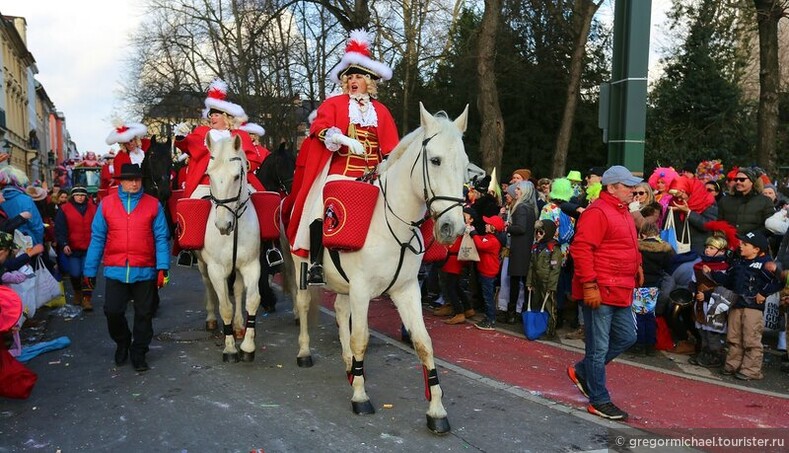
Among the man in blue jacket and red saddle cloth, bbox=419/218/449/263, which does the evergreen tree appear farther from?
the man in blue jacket

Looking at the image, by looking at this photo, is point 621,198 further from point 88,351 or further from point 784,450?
point 88,351

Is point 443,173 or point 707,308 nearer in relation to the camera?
point 443,173

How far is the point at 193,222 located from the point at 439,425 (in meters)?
3.71

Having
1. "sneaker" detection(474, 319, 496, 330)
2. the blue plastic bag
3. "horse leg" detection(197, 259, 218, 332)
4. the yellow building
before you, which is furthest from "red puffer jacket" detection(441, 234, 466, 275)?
the yellow building

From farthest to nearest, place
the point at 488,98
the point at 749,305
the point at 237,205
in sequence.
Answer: the point at 488,98, the point at 237,205, the point at 749,305

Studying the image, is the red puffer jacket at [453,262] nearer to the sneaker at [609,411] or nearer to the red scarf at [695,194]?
the red scarf at [695,194]

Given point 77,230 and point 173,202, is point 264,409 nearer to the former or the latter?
point 173,202

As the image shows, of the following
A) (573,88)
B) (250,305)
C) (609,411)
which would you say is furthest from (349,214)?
(573,88)

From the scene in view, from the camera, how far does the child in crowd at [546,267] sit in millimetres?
7949

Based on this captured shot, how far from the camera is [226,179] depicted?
20.9 feet

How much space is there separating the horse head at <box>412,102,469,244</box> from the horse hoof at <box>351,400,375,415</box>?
183cm

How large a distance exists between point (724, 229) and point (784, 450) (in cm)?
301

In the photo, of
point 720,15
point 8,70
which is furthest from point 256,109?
point 8,70

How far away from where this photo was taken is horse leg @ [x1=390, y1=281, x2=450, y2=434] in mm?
4836
